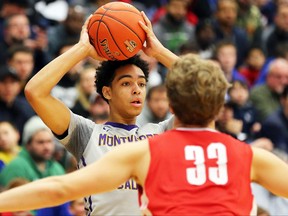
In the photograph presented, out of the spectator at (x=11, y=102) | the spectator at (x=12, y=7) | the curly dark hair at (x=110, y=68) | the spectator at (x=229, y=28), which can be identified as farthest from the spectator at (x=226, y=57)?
the curly dark hair at (x=110, y=68)

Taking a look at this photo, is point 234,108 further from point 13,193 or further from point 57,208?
point 13,193

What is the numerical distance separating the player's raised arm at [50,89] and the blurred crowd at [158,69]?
7.82ft

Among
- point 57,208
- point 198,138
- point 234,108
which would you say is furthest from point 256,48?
point 198,138

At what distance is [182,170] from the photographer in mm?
3871

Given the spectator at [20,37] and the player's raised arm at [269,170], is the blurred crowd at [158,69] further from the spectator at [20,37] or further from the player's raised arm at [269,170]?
the player's raised arm at [269,170]

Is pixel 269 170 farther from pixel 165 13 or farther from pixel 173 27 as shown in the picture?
pixel 165 13

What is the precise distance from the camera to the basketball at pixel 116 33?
532 cm

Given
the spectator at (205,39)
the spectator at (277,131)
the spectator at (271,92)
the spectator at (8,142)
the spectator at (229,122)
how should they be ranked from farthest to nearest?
the spectator at (205,39), the spectator at (271,92), the spectator at (277,131), the spectator at (229,122), the spectator at (8,142)

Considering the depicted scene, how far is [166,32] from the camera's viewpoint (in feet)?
40.6

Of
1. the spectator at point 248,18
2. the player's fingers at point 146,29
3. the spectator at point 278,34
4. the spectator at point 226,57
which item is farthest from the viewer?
the spectator at point 248,18

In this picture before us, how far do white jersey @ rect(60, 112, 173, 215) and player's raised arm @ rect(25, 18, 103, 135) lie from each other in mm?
106

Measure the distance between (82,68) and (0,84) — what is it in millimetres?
1564

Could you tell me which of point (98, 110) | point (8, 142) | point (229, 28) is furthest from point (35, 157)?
point (229, 28)

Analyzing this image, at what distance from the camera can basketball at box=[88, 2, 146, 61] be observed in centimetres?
532
